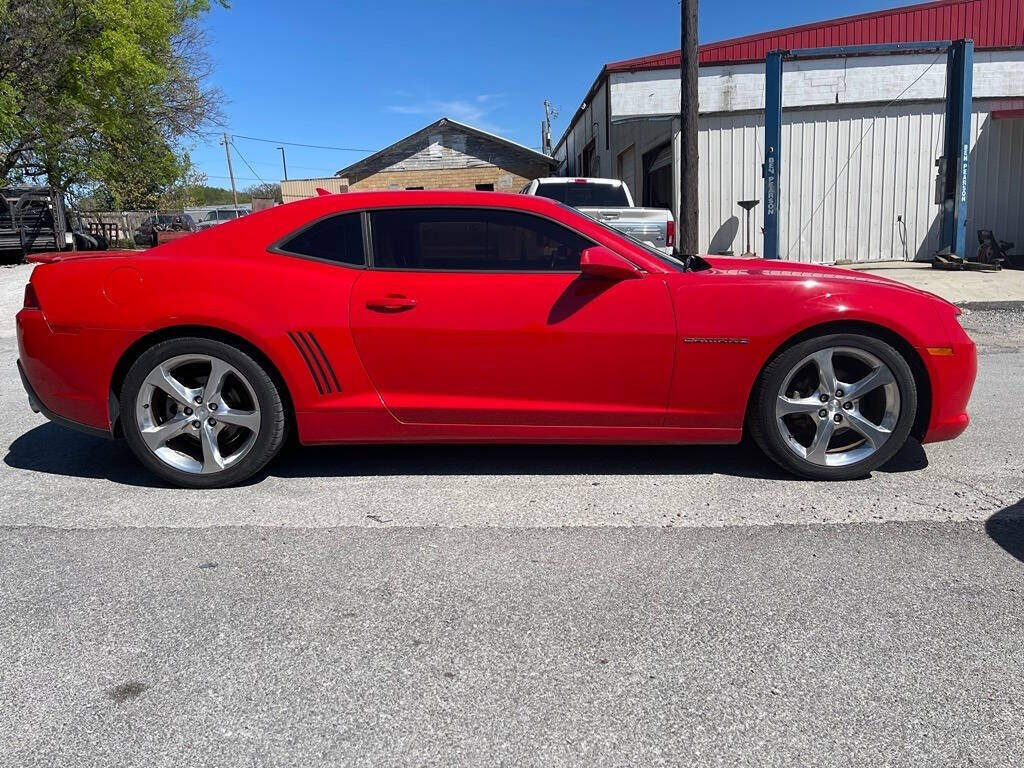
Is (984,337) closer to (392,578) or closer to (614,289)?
(614,289)

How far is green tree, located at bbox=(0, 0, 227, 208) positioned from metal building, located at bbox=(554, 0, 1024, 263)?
12943mm

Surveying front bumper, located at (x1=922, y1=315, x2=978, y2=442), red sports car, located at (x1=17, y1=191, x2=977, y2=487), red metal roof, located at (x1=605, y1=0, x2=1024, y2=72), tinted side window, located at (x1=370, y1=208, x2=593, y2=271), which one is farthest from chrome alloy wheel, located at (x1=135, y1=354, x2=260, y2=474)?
red metal roof, located at (x1=605, y1=0, x2=1024, y2=72)

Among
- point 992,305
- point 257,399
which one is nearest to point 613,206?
point 992,305

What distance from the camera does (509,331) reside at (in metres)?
3.66

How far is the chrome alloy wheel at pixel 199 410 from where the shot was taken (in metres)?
3.74

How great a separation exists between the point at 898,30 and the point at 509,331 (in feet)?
67.3

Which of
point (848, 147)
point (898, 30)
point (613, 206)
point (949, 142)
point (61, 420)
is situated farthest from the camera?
point (898, 30)

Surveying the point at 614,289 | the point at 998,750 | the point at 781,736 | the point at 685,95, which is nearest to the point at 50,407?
the point at 614,289

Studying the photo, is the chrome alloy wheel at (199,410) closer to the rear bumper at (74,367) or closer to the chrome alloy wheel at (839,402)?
the rear bumper at (74,367)

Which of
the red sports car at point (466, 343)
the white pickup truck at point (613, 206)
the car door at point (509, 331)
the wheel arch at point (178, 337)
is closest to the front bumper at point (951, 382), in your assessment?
the red sports car at point (466, 343)

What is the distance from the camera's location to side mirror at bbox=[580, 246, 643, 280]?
362 centimetres

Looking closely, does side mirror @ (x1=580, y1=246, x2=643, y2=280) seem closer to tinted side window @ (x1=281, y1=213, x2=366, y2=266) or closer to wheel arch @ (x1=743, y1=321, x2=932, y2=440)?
wheel arch @ (x1=743, y1=321, x2=932, y2=440)

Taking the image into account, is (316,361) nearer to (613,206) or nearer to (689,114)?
(613,206)

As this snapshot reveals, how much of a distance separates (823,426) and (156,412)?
3357 millimetres
